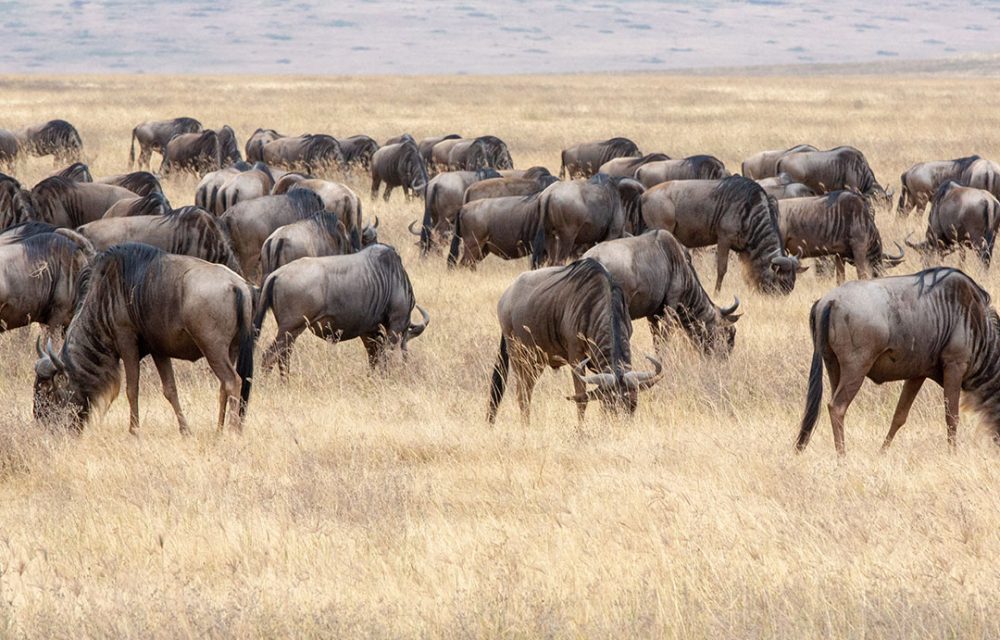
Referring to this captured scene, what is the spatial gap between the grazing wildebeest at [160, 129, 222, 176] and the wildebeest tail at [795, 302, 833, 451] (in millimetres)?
15987

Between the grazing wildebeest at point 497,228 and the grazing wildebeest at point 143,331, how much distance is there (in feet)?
20.2

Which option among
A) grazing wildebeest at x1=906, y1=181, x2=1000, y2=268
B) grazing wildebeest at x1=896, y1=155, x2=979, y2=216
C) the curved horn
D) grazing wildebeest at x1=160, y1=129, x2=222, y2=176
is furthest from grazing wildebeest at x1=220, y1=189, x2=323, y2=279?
grazing wildebeest at x1=160, y1=129, x2=222, y2=176

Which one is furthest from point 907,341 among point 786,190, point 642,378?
point 786,190

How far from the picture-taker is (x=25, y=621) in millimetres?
4664

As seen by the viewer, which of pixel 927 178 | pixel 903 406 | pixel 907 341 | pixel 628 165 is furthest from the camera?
pixel 628 165

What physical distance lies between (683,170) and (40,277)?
29.8 ft

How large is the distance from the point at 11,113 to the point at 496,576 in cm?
3622

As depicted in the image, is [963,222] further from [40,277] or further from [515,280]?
[40,277]

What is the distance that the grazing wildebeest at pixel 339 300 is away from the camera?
8930 millimetres

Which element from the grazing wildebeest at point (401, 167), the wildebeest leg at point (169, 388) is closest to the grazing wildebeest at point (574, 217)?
the wildebeest leg at point (169, 388)

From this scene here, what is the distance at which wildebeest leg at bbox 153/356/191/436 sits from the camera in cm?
753

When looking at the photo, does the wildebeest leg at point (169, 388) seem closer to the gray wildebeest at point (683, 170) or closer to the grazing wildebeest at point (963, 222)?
the grazing wildebeest at point (963, 222)

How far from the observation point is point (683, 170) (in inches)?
632

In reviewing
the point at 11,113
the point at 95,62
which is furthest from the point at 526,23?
the point at 11,113
